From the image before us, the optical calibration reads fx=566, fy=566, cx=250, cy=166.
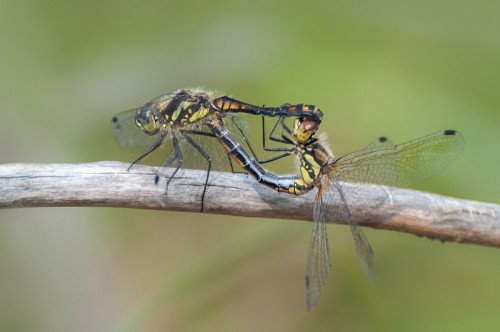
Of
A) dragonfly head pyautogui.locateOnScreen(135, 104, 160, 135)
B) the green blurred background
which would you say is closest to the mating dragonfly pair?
dragonfly head pyautogui.locateOnScreen(135, 104, 160, 135)

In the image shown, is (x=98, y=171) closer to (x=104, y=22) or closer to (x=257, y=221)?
(x=257, y=221)

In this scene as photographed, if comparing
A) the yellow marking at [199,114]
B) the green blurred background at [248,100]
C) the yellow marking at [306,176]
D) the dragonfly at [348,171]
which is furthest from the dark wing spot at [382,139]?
the yellow marking at [199,114]

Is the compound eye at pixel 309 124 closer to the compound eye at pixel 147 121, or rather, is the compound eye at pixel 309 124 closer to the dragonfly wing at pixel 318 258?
the dragonfly wing at pixel 318 258

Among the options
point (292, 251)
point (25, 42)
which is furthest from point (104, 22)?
point (292, 251)

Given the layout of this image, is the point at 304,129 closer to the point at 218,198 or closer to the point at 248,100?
the point at 218,198

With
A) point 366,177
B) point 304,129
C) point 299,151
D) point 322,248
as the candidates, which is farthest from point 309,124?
point 322,248

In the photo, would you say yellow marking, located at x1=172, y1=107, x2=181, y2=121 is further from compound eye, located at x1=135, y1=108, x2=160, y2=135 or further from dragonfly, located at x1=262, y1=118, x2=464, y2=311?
dragonfly, located at x1=262, y1=118, x2=464, y2=311
